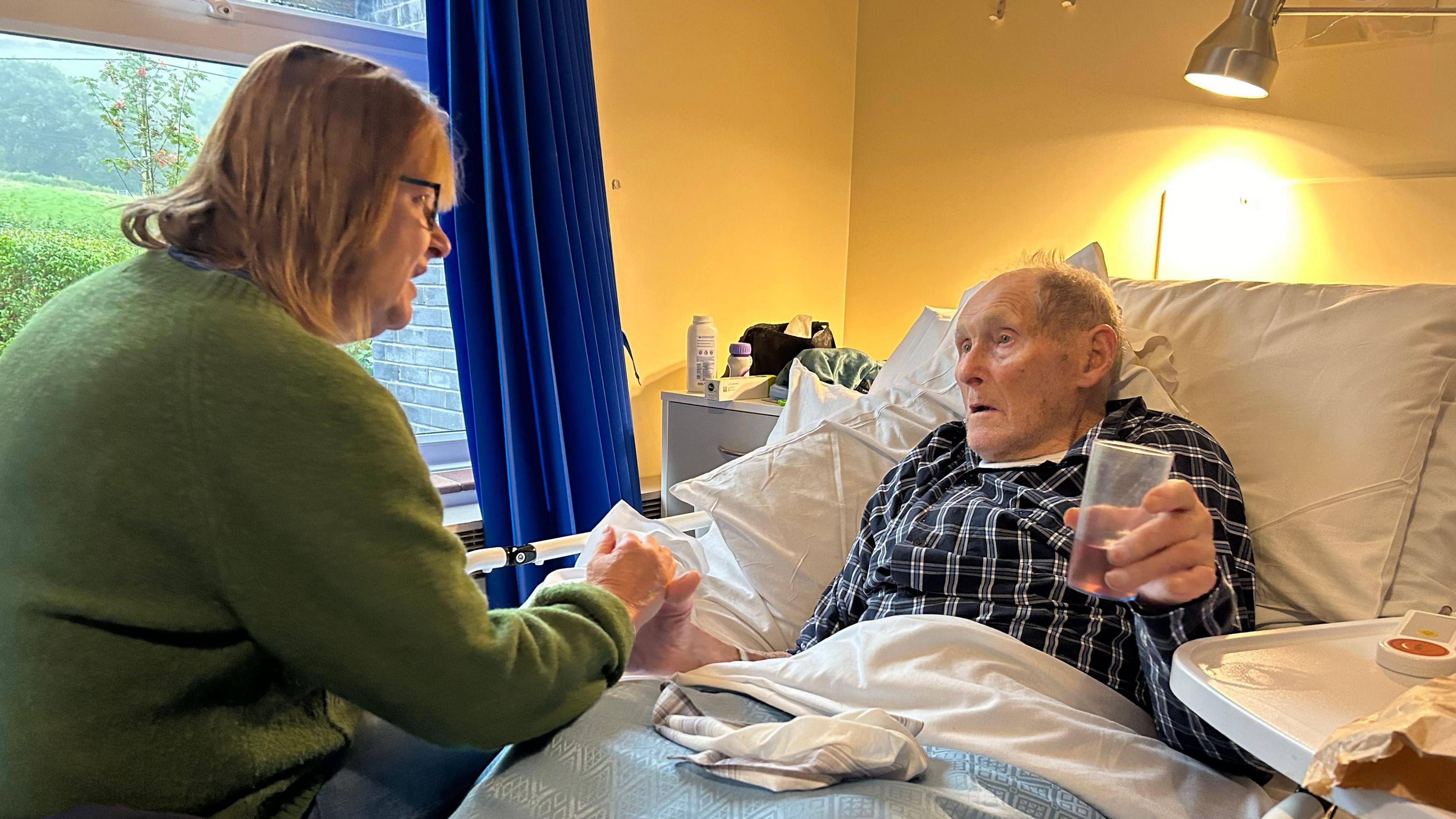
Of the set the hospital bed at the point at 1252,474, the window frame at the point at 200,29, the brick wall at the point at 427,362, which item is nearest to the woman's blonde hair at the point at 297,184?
the hospital bed at the point at 1252,474

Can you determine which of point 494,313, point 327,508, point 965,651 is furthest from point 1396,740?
point 494,313

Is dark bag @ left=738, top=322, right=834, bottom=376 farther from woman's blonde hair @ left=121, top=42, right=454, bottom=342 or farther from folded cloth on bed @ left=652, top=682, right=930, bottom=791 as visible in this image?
woman's blonde hair @ left=121, top=42, right=454, bottom=342

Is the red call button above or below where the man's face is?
below

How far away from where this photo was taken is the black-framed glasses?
896 millimetres

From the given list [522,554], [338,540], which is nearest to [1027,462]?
[522,554]

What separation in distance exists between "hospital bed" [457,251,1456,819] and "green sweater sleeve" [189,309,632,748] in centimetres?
22

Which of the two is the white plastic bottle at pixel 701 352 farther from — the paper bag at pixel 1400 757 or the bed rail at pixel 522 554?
the paper bag at pixel 1400 757

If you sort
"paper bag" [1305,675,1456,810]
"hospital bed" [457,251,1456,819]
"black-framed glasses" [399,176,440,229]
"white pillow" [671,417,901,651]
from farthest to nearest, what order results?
"white pillow" [671,417,901,651] → "hospital bed" [457,251,1456,819] → "black-framed glasses" [399,176,440,229] → "paper bag" [1305,675,1456,810]

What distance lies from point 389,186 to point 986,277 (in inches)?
92.0

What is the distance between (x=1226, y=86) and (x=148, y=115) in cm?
236

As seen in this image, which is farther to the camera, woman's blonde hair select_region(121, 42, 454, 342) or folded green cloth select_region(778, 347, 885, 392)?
folded green cloth select_region(778, 347, 885, 392)

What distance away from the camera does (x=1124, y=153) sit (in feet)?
8.71

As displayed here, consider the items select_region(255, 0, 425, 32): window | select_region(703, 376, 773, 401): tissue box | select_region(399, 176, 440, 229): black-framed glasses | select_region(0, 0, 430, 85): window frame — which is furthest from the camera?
select_region(703, 376, 773, 401): tissue box

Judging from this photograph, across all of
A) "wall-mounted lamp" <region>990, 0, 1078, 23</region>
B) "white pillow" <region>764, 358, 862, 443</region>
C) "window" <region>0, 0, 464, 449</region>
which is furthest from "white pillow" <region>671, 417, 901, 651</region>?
"wall-mounted lamp" <region>990, 0, 1078, 23</region>
